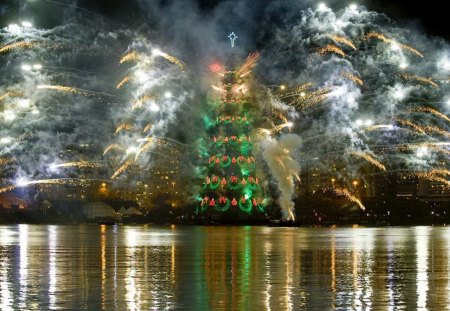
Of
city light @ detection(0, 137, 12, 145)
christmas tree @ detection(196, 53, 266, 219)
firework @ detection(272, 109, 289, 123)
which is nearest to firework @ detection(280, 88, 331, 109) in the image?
firework @ detection(272, 109, 289, 123)

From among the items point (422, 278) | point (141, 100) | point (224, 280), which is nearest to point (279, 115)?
point (141, 100)

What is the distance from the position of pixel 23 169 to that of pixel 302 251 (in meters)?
69.5

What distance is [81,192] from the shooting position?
14688 cm

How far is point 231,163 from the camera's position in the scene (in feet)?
304

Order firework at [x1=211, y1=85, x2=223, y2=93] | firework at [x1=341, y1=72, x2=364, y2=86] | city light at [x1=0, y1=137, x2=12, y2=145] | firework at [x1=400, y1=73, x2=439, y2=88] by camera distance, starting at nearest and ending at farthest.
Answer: firework at [x1=400, y1=73, x2=439, y2=88], firework at [x1=341, y1=72, x2=364, y2=86], city light at [x1=0, y1=137, x2=12, y2=145], firework at [x1=211, y1=85, x2=223, y2=93]

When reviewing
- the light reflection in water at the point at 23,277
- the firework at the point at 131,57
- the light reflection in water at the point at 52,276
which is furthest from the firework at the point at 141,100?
the light reflection in water at the point at 23,277

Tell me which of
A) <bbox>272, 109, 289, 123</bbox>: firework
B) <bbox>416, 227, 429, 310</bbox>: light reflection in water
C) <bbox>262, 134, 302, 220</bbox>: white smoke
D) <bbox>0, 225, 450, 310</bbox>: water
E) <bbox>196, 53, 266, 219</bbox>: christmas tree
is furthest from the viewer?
<bbox>196, 53, 266, 219</bbox>: christmas tree

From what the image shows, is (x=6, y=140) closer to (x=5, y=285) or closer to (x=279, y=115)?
(x=279, y=115)

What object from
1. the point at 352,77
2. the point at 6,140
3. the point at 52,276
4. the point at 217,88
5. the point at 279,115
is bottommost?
the point at 52,276

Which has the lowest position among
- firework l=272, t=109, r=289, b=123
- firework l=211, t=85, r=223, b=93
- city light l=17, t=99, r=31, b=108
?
firework l=272, t=109, r=289, b=123

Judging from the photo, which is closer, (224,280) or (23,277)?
(224,280)

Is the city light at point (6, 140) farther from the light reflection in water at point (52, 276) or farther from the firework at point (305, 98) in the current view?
the light reflection in water at point (52, 276)

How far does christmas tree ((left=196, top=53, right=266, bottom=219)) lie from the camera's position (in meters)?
91.7

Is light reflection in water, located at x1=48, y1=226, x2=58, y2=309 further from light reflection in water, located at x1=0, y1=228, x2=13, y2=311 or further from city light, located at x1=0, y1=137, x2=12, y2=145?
city light, located at x1=0, y1=137, x2=12, y2=145
